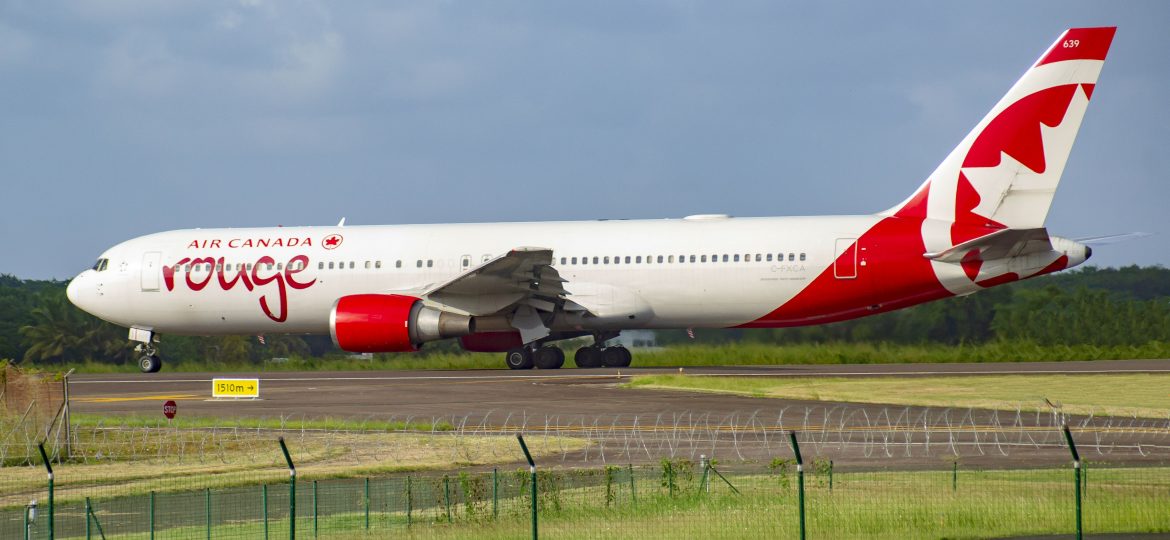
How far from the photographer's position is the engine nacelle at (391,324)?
35.1m

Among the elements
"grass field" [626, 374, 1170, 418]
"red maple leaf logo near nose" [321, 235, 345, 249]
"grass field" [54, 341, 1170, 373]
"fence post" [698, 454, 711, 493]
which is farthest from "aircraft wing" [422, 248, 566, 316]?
"fence post" [698, 454, 711, 493]

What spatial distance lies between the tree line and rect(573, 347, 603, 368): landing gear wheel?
2.05 meters

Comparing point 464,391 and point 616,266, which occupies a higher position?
point 616,266

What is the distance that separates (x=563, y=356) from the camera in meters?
36.7

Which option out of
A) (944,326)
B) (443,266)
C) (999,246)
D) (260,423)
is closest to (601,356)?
(443,266)

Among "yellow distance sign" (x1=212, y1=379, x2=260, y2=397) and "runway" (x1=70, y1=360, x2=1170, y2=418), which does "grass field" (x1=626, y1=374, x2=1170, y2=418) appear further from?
"yellow distance sign" (x1=212, y1=379, x2=260, y2=397)

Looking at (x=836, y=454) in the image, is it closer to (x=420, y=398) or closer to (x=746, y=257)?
(x=420, y=398)

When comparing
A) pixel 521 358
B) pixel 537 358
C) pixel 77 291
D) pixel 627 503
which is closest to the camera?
pixel 627 503

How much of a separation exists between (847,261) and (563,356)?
27.1 feet

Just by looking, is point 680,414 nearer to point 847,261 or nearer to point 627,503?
point 627,503

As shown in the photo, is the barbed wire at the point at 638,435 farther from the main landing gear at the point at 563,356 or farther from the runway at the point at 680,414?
the main landing gear at the point at 563,356

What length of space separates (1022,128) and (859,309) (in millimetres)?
5783

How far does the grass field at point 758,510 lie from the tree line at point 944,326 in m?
21.2

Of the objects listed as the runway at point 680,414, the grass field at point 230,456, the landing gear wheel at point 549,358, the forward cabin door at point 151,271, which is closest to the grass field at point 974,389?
the runway at point 680,414
